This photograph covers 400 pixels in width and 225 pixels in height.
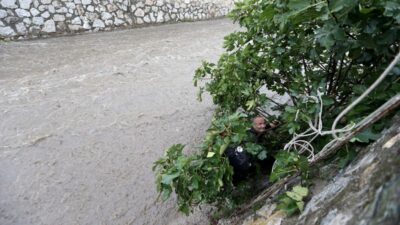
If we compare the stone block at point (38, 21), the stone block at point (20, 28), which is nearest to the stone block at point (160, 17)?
the stone block at point (38, 21)

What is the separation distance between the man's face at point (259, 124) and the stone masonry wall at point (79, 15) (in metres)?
5.79

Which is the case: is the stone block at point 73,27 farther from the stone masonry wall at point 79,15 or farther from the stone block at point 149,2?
the stone block at point 149,2

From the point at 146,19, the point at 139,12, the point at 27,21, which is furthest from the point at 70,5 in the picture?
the point at 146,19

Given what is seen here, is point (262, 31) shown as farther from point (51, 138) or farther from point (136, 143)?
point (51, 138)

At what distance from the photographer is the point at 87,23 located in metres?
7.35

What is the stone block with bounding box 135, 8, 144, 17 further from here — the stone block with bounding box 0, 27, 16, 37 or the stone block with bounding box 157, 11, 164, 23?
the stone block with bounding box 0, 27, 16, 37

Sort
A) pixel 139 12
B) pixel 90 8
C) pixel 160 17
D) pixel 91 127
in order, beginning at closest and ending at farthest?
pixel 91 127 < pixel 90 8 < pixel 139 12 < pixel 160 17

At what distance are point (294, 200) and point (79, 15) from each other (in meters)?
6.84

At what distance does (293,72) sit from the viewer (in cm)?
206

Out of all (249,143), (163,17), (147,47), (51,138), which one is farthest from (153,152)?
(163,17)

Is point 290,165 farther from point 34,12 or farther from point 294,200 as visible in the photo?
point 34,12

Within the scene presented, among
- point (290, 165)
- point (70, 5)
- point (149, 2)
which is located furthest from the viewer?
point (149, 2)

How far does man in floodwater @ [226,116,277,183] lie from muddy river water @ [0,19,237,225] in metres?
0.40

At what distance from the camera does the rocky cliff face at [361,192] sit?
0.83 metres
